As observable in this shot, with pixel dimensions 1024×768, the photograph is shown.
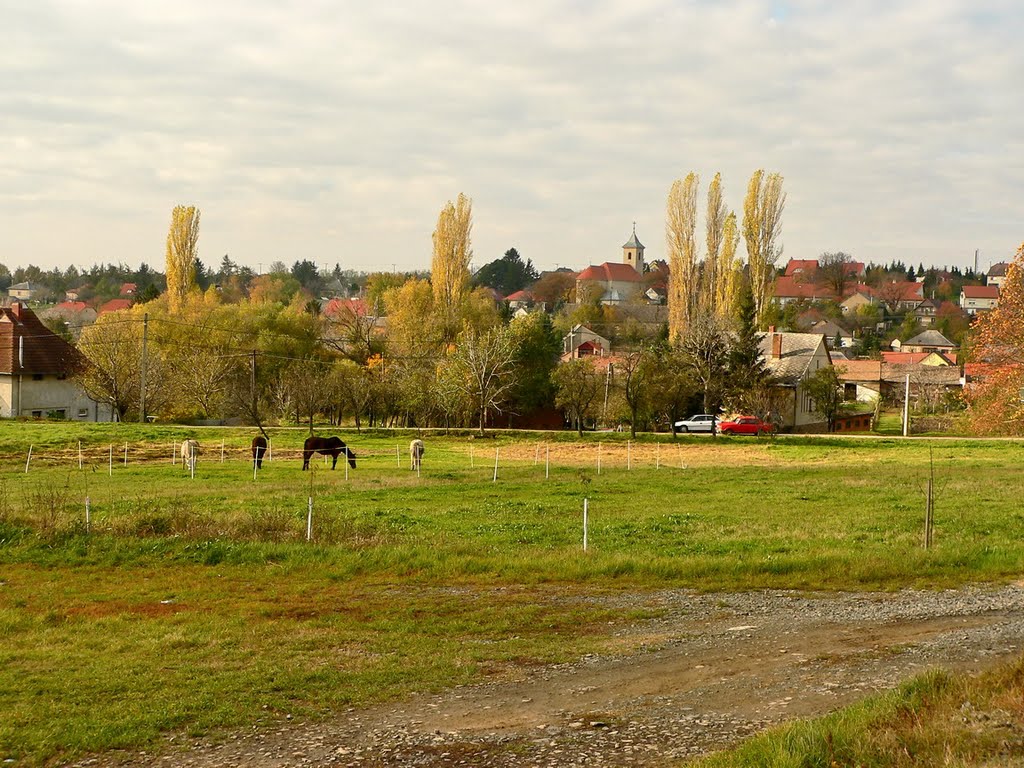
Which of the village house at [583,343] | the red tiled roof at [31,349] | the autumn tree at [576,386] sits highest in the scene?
the village house at [583,343]

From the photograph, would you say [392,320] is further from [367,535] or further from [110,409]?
[367,535]

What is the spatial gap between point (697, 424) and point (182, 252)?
43.5 meters

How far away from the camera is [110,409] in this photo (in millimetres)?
65312

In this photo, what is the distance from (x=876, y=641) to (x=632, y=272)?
17620cm

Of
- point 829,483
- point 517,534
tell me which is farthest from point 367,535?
point 829,483

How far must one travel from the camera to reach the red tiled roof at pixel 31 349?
5900 centimetres

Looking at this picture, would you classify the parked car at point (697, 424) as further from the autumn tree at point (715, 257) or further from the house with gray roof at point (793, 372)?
the autumn tree at point (715, 257)

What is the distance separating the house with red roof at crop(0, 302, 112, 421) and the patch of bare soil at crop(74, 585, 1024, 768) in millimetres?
54184

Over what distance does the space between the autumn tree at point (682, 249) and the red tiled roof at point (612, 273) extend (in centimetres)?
9036

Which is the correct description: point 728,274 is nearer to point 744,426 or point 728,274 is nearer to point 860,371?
point 860,371

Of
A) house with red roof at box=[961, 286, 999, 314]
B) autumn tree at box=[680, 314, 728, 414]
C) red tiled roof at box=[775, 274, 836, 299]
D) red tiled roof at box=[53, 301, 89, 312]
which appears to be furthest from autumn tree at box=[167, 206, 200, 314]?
house with red roof at box=[961, 286, 999, 314]

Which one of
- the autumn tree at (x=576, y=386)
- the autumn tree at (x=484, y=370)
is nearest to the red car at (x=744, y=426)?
the autumn tree at (x=576, y=386)

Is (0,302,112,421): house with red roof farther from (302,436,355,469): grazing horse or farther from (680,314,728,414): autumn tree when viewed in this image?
(680,314,728,414): autumn tree

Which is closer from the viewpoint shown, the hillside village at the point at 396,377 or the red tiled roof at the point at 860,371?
the hillside village at the point at 396,377
